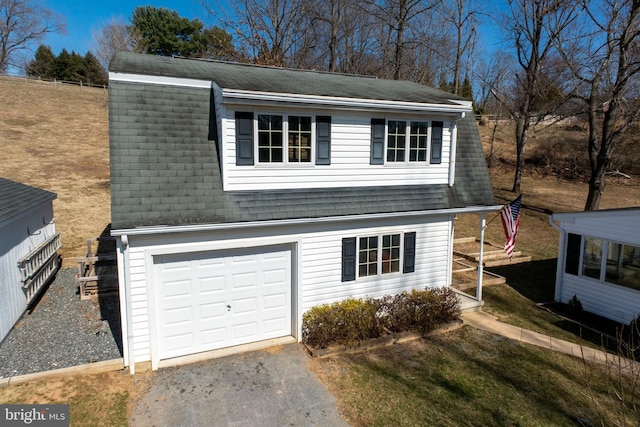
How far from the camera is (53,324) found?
32.7 ft

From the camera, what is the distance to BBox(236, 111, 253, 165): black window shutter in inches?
332

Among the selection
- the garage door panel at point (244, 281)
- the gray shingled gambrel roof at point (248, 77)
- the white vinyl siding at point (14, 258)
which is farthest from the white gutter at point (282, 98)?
the white vinyl siding at point (14, 258)

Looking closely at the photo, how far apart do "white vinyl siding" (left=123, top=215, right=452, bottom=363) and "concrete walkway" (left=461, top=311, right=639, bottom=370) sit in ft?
4.28

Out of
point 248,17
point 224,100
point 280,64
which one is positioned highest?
point 248,17

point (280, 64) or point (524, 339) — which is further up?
point (280, 64)

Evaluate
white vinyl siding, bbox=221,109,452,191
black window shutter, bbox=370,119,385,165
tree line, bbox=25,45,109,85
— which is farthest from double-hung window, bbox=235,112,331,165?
tree line, bbox=25,45,109,85

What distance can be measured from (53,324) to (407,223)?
9487 millimetres

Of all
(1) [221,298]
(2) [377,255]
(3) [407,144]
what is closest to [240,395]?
(1) [221,298]

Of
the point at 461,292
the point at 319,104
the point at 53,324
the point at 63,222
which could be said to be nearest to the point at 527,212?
the point at 461,292

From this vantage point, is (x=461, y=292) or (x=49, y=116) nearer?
(x=461, y=292)

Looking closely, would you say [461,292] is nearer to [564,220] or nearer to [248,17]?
[564,220]

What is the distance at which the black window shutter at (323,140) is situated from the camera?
9.19m

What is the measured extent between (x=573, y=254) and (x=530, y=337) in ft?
12.1

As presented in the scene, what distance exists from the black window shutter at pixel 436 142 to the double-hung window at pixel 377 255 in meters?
2.15
